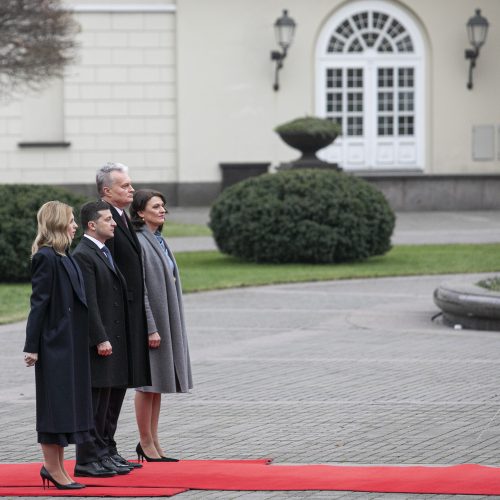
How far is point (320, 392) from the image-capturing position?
1090 centimetres

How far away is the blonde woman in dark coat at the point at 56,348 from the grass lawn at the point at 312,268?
8975mm

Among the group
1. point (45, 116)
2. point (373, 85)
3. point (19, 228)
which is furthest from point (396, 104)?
point (19, 228)

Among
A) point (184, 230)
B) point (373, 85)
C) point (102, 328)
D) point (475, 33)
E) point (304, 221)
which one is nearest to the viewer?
point (102, 328)

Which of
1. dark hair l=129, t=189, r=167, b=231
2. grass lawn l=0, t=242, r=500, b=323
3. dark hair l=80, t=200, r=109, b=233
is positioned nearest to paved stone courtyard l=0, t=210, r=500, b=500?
dark hair l=129, t=189, r=167, b=231

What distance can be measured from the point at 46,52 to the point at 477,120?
44.8 feet

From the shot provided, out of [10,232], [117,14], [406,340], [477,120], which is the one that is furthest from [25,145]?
[406,340]

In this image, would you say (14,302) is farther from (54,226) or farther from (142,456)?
(54,226)

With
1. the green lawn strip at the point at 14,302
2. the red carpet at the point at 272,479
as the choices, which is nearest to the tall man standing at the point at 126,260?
the red carpet at the point at 272,479

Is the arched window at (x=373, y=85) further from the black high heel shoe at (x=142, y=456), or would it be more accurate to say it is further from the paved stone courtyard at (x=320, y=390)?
the black high heel shoe at (x=142, y=456)

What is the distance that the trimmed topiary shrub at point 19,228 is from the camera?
62.6 feet

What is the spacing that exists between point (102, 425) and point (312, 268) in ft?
41.7

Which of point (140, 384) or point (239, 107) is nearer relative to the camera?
A: point (140, 384)

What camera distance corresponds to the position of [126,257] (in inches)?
329

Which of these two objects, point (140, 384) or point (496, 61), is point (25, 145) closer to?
point (496, 61)
